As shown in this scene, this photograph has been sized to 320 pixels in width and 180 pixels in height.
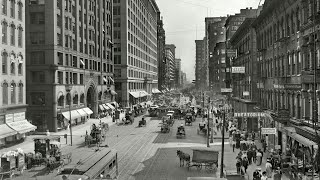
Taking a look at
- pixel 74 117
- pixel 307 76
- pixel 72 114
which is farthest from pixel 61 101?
pixel 307 76

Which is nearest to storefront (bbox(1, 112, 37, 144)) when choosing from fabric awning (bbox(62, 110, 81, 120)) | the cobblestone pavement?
the cobblestone pavement

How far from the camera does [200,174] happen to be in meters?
25.8

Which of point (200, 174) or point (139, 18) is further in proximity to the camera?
point (139, 18)

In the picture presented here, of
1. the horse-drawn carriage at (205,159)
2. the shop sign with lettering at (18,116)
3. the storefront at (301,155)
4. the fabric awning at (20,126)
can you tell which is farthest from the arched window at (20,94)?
the storefront at (301,155)

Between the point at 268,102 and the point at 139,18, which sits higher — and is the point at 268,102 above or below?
below

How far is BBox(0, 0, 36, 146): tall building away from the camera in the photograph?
132 feet

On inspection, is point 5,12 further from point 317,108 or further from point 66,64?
point 317,108

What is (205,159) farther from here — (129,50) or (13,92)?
(129,50)

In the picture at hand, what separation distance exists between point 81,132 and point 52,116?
4816 mm

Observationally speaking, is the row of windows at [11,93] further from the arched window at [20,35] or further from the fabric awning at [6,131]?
the arched window at [20,35]

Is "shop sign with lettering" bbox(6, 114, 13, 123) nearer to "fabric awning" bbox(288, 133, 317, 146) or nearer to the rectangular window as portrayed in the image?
the rectangular window

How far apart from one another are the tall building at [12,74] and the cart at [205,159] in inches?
828

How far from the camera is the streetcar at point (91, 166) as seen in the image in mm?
16422

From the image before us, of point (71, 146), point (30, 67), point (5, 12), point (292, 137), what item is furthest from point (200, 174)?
point (30, 67)
